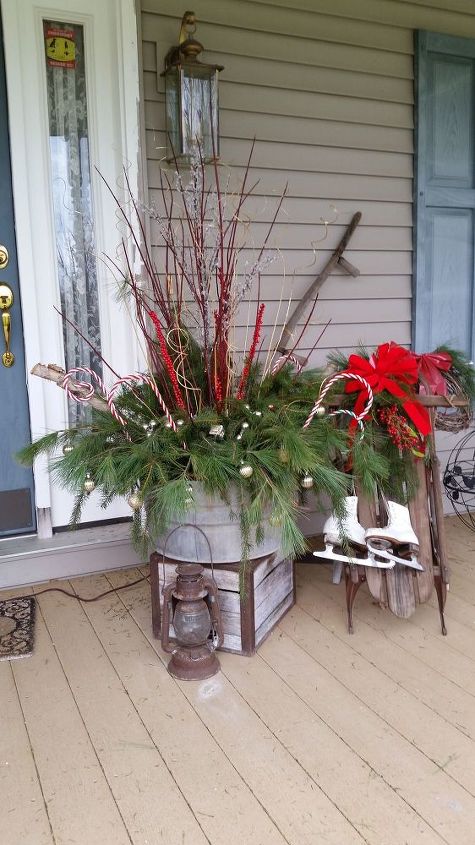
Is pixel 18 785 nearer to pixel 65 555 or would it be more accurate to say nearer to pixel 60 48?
pixel 65 555

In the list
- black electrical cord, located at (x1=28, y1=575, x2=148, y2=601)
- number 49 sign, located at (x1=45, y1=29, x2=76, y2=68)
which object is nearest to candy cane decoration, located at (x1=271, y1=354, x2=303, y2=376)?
black electrical cord, located at (x1=28, y1=575, x2=148, y2=601)

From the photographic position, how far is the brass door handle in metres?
2.72

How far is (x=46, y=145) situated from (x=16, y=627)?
1752 mm

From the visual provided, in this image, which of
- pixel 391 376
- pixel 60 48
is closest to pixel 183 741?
pixel 391 376

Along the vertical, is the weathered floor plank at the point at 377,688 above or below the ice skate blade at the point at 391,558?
below

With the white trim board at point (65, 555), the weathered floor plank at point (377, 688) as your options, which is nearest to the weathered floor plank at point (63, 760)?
the white trim board at point (65, 555)

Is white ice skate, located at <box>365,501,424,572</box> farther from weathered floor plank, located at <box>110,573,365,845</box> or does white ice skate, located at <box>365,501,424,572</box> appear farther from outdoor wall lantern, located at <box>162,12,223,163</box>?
outdoor wall lantern, located at <box>162,12,223,163</box>

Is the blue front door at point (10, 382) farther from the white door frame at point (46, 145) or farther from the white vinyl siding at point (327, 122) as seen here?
the white vinyl siding at point (327, 122)

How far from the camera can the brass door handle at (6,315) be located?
272cm

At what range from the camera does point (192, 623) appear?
2023mm

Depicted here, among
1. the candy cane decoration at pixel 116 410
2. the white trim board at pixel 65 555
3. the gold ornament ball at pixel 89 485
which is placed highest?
the candy cane decoration at pixel 116 410

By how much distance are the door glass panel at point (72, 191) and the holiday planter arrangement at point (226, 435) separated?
55cm

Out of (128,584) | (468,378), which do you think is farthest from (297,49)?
(128,584)

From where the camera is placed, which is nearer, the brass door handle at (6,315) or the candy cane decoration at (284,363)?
the candy cane decoration at (284,363)
